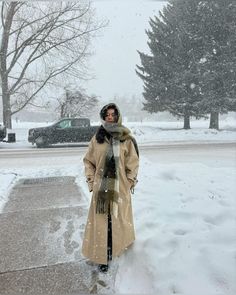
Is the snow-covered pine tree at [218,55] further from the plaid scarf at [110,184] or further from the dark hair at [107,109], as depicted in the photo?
the plaid scarf at [110,184]

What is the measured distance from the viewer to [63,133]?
18.3m

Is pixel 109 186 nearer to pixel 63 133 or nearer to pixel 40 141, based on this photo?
pixel 40 141

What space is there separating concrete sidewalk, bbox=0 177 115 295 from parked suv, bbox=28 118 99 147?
11.2 m

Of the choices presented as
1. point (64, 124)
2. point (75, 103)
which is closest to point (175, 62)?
point (75, 103)

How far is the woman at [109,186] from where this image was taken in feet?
11.9

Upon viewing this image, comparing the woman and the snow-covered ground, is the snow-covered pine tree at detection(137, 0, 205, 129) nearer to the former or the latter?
the snow-covered ground

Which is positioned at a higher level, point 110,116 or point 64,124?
point 110,116

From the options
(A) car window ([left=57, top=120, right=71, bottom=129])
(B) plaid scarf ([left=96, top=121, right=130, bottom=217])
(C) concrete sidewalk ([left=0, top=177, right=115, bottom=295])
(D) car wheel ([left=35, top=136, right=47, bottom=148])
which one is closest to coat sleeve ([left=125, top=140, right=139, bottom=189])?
(B) plaid scarf ([left=96, top=121, right=130, bottom=217])

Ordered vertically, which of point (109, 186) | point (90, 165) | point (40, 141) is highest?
point (90, 165)

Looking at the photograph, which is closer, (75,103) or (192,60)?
(75,103)

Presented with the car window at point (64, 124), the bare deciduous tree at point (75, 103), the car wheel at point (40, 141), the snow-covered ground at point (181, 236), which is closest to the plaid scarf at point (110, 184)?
the snow-covered ground at point (181, 236)

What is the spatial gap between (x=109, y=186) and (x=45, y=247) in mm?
1451

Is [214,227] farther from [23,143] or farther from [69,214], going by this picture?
[23,143]

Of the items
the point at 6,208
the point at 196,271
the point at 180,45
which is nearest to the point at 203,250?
the point at 196,271
